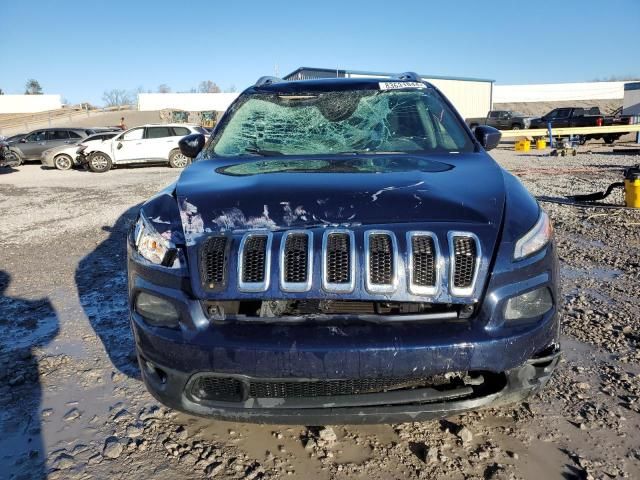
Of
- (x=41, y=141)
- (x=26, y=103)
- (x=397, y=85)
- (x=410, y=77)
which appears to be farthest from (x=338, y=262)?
(x=26, y=103)

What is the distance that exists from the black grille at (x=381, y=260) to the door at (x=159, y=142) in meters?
16.0

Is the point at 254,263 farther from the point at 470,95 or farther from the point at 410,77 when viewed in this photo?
the point at 470,95

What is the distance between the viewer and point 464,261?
191 centimetres

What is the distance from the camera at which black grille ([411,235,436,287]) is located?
6.13 feet

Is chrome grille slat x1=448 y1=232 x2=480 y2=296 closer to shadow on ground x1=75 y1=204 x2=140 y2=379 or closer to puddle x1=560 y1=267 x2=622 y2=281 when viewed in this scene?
shadow on ground x1=75 y1=204 x2=140 y2=379

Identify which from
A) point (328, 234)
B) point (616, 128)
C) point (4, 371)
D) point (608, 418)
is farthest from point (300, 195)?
point (616, 128)

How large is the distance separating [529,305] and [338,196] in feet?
2.98

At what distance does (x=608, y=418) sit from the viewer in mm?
2396

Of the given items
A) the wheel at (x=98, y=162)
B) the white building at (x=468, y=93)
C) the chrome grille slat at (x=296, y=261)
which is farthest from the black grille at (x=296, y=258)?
the white building at (x=468, y=93)

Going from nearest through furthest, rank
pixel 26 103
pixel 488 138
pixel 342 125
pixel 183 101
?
pixel 488 138 → pixel 342 125 → pixel 183 101 → pixel 26 103

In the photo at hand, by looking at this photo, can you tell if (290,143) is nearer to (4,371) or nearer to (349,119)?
(349,119)

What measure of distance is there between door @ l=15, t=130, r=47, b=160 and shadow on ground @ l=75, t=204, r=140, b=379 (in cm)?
1573

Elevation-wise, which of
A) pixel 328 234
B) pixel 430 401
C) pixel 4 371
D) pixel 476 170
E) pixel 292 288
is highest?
pixel 476 170

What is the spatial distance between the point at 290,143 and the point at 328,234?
1433 mm
